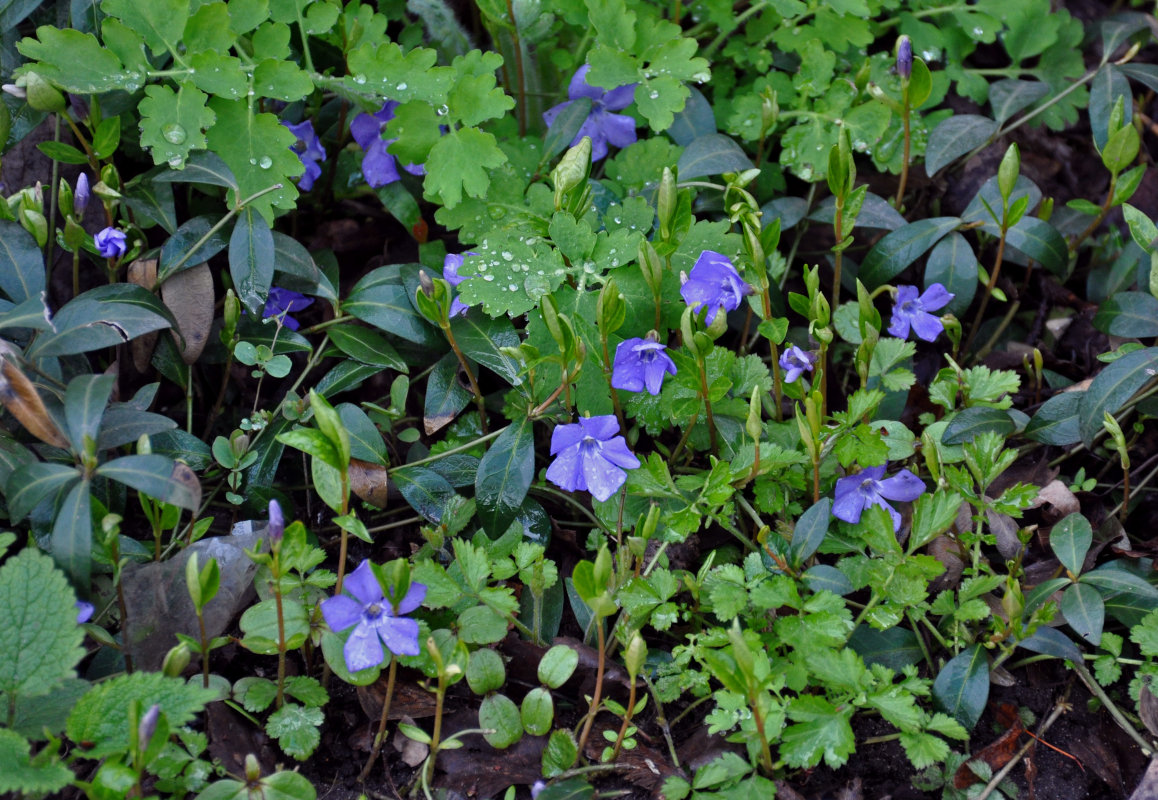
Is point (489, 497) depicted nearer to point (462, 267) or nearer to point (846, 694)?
point (462, 267)

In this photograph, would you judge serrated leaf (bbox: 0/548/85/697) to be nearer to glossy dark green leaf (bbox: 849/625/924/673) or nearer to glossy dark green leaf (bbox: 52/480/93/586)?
glossy dark green leaf (bbox: 52/480/93/586)

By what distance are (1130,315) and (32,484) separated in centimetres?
244

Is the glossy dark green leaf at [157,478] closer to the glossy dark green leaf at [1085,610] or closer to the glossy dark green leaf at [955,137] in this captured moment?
the glossy dark green leaf at [1085,610]

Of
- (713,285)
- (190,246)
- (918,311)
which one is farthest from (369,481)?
(918,311)

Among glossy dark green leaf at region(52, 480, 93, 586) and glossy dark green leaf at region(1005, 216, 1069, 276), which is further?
glossy dark green leaf at region(1005, 216, 1069, 276)

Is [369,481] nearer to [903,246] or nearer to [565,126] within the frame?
[565,126]

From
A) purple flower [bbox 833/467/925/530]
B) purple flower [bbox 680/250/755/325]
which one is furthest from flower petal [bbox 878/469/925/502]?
purple flower [bbox 680/250/755/325]

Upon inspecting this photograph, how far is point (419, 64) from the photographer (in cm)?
219

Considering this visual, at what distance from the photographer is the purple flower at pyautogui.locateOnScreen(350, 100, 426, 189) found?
2.37 metres

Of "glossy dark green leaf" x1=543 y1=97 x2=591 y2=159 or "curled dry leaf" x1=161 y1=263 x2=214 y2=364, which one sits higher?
"glossy dark green leaf" x1=543 y1=97 x2=591 y2=159

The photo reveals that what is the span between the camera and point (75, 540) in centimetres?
160

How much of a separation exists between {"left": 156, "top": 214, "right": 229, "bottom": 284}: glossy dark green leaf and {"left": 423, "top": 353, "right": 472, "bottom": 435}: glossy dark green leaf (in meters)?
0.61

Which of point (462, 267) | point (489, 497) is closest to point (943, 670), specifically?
point (489, 497)

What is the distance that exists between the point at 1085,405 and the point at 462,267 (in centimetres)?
141
